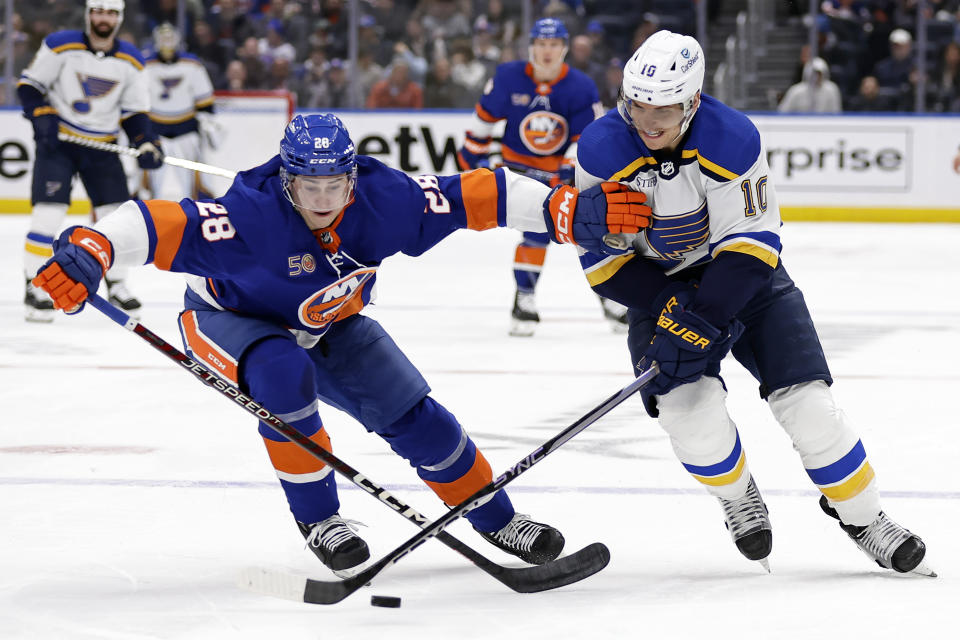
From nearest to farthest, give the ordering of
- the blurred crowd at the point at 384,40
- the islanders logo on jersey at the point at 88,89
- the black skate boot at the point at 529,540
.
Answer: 1. the black skate boot at the point at 529,540
2. the islanders logo on jersey at the point at 88,89
3. the blurred crowd at the point at 384,40

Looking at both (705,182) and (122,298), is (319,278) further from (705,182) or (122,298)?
(122,298)

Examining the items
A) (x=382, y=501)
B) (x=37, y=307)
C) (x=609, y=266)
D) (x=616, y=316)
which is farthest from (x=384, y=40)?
(x=382, y=501)

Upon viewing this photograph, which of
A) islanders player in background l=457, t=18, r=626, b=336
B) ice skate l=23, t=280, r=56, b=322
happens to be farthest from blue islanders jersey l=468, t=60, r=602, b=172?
ice skate l=23, t=280, r=56, b=322

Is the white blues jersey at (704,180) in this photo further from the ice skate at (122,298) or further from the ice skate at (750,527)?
the ice skate at (122,298)

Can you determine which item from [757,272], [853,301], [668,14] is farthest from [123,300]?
[668,14]

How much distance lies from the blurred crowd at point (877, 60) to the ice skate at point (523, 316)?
474cm

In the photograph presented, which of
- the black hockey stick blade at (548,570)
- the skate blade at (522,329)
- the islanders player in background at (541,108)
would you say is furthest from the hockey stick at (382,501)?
the islanders player in background at (541,108)

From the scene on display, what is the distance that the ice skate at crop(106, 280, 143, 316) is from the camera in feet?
19.6

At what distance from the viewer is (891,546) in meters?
2.58

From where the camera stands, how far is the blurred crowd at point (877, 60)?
31.7 feet

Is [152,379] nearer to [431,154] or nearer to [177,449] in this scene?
[177,449]

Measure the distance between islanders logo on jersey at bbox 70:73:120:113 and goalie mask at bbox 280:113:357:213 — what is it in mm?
3822

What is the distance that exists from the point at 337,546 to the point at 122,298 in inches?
145

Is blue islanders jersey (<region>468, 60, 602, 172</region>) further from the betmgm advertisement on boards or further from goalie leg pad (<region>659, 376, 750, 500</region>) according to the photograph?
the betmgm advertisement on boards
